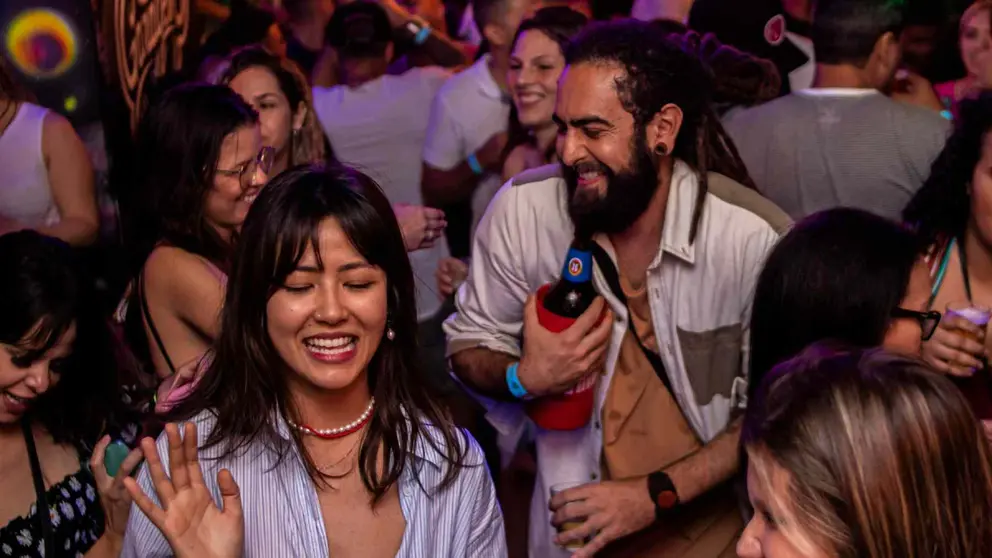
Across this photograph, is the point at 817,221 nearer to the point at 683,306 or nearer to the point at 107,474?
the point at 683,306

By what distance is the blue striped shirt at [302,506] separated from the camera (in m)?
1.83

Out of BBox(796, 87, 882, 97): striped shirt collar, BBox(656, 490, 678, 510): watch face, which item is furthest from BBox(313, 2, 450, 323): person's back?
BBox(656, 490, 678, 510): watch face

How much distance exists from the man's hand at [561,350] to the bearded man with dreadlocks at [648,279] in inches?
0.6

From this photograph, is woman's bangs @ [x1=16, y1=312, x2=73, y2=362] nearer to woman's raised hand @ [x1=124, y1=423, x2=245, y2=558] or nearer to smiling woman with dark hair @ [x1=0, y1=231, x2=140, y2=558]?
smiling woman with dark hair @ [x1=0, y1=231, x2=140, y2=558]

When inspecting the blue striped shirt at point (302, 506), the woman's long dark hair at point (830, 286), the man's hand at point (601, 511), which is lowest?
the man's hand at point (601, 511)

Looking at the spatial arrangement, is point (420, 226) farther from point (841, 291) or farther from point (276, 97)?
point (841, 291)

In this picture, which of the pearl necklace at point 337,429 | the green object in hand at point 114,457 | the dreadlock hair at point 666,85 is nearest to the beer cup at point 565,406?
the dreadlock hair at point 666,85

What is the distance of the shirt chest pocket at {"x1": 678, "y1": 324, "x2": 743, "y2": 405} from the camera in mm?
2447

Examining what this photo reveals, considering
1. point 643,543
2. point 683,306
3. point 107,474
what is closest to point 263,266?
point 107,474

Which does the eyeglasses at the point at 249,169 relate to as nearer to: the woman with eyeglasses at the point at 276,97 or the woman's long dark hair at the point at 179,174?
the woman's long dark hair at the point at 179,174

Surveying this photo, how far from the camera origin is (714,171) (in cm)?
258

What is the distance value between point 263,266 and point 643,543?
1.21 meters

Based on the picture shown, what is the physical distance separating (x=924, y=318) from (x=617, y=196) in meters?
0.71

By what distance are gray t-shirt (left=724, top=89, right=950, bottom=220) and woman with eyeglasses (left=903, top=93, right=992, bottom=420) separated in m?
0.57
